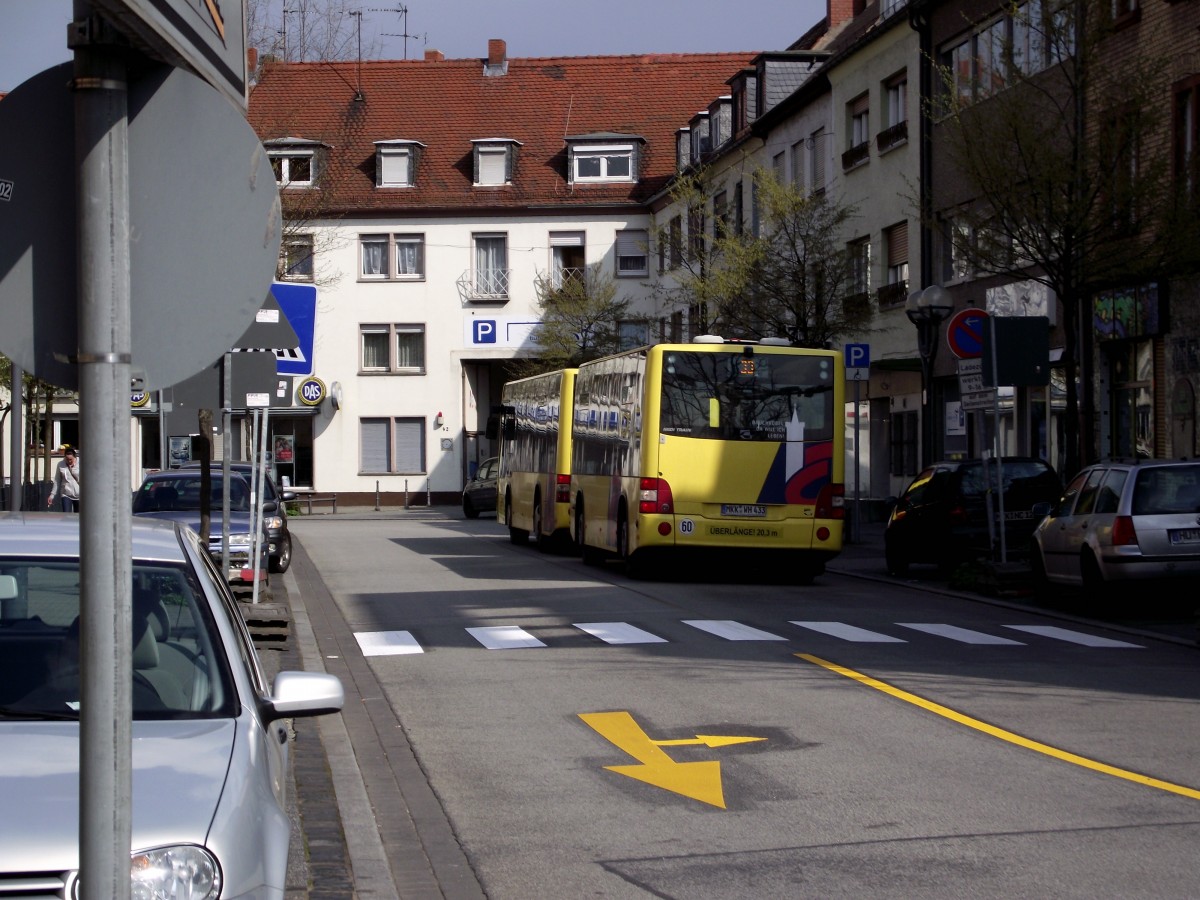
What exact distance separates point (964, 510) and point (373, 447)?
3707cm

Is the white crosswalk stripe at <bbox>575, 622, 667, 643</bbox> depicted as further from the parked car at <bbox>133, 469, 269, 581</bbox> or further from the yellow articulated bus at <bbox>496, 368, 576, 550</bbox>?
the yellow articulated bus at <bbox>496, 368, 576, 550</bbox>

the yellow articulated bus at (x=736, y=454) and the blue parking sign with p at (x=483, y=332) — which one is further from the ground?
the blue parking sign with p at (x=483, y=332)

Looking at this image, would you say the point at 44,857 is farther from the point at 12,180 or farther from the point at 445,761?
the point at 445,761

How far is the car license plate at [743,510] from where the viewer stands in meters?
21.6

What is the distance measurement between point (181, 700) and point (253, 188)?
1.98m

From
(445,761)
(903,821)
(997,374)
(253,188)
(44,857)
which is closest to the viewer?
(253,188)

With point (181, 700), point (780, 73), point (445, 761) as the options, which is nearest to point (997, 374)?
point (445, 761)

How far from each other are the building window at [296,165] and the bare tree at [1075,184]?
3446 cm

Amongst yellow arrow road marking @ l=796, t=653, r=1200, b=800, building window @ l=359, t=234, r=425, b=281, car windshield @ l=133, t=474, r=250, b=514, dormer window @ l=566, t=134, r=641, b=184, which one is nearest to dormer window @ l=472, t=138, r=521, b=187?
dormer window @ l=566, t=134, r=641, b=184

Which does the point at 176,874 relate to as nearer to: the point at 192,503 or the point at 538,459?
the point at 192,503

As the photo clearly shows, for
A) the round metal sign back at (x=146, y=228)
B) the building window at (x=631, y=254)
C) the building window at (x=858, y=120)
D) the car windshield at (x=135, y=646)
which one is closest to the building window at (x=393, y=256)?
the building window at (x=631, y=254)

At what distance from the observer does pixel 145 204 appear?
3.04 metres

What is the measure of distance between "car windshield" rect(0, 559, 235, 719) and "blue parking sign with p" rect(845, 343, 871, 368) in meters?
22.9

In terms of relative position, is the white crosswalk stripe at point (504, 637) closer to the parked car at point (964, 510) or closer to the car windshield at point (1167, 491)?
the car windshield at point (1167, 491)
